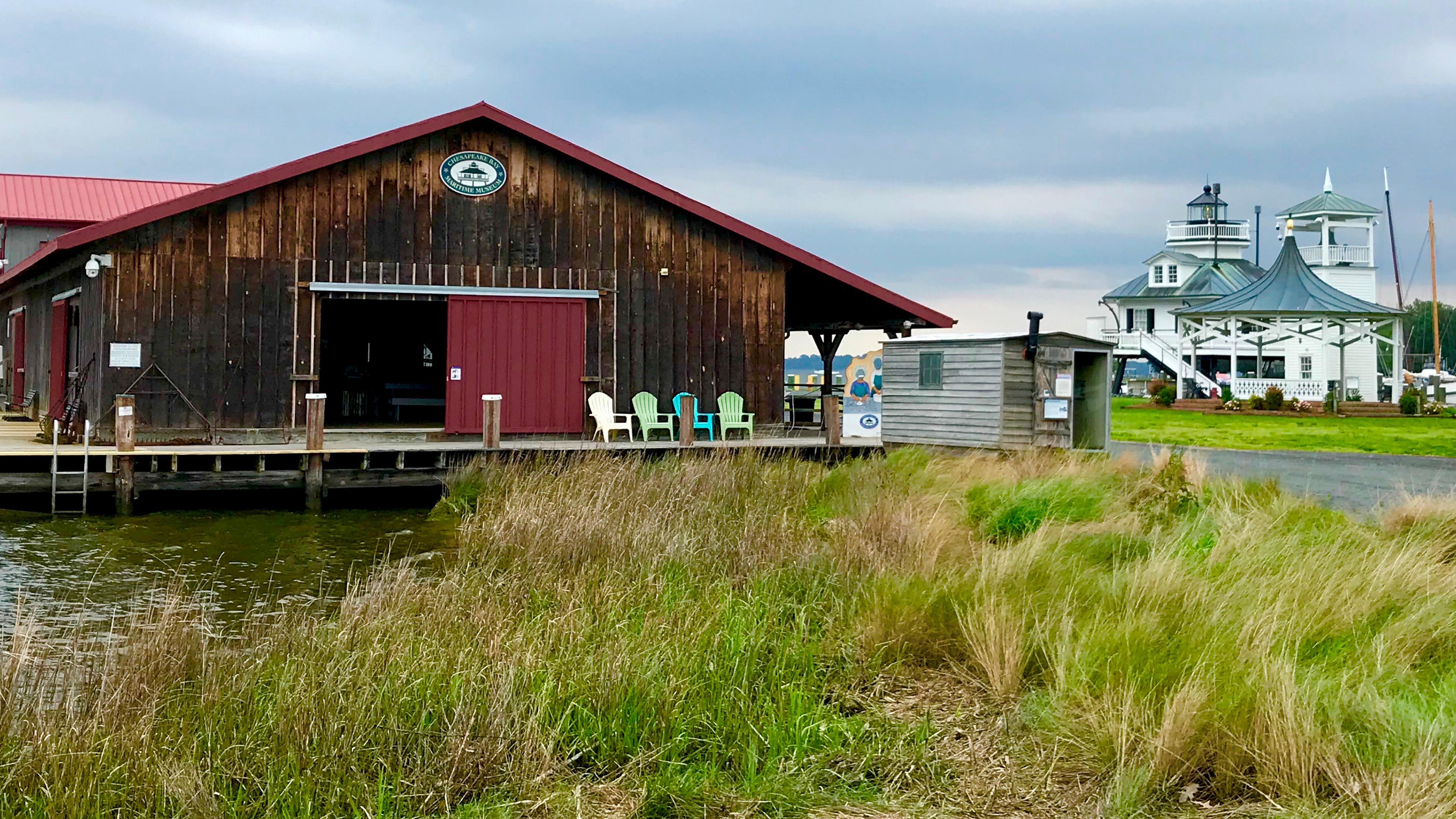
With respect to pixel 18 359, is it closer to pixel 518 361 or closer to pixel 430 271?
pixel 430 271

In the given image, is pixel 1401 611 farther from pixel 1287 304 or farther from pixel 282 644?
pixel 1287 304

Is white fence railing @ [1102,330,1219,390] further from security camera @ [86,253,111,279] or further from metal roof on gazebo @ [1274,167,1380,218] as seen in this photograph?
security camera @ [86,253,111,279]

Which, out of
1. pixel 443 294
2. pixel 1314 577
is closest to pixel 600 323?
pixel 443 294

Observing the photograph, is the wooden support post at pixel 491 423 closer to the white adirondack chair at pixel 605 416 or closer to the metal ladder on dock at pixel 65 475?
the white adirondack chair at pixel 605 416

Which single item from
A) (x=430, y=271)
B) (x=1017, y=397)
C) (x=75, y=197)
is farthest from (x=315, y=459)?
(x=75, y=197)

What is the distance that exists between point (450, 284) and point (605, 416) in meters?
2.71

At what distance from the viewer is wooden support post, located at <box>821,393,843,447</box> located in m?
18.4

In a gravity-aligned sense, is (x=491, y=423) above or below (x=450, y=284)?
below

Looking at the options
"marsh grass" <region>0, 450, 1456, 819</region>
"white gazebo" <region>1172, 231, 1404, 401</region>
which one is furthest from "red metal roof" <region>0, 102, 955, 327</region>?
"white gazebo" <region>1172, 231, 1404, 401</region>

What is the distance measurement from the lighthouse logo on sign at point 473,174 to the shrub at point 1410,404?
24093mm

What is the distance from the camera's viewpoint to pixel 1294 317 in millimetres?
38875

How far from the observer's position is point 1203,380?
46125 mm

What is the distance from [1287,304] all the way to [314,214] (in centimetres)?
3066

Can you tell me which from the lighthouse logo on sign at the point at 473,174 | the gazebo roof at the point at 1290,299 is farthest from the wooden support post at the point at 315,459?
the gazebo roof at the point at 1290,299
